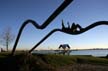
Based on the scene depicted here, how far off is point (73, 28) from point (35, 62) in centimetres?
643

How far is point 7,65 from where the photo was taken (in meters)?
15.3

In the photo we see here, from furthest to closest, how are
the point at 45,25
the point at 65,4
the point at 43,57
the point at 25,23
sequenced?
the point at 43,57 → the point at 25,23 → the point at 45,25 → the point at 65,4

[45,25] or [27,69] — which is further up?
[45,25]

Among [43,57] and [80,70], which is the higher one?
[43,57]

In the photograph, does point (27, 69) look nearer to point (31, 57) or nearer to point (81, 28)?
point (31, 57)

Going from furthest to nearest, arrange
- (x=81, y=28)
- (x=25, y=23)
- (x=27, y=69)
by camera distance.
→ 1. (x=25, y=23)
2. (x=27, y=69)
3. (x=81, y=28)

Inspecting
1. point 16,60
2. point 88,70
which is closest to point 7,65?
point 16,60

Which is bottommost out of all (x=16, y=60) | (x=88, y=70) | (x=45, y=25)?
(x=88, y=70)

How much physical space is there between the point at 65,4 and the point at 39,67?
7.81 metres

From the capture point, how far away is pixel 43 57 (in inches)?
733

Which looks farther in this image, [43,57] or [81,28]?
[43,57]

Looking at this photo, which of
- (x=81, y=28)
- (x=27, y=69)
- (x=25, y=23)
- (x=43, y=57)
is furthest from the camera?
(x=43, y=57)

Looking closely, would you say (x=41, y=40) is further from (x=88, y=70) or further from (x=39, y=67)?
(x=88, y=70)

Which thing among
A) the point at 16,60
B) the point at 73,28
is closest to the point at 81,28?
the point at 73,28
